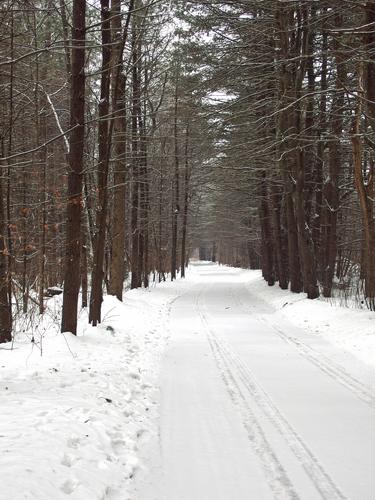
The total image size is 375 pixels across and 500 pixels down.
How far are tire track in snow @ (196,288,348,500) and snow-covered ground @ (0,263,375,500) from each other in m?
0.02

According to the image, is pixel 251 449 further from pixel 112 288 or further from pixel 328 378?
pixel 112 288

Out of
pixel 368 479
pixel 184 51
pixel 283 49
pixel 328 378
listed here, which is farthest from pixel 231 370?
pixel 184 51

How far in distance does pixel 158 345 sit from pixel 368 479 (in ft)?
21.5

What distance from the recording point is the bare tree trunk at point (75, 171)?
8.13 meters

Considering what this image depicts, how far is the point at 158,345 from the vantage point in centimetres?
1031

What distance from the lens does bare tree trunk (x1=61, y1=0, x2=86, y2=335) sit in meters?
8.13

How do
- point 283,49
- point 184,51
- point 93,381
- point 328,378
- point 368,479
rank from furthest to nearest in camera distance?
point 184,51, point 283,49, point 328,378, point 93,381, point 368,479

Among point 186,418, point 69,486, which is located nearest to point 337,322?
point 186,418

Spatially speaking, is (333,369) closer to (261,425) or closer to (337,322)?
(261,425)

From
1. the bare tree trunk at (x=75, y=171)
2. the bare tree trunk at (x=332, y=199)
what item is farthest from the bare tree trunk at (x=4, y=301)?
the bare tree trunk at (x=332, y=199)

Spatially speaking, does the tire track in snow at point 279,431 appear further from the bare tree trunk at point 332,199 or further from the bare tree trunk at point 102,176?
the bare tree trunk at point 332,199

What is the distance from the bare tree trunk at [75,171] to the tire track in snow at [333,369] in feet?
14.7

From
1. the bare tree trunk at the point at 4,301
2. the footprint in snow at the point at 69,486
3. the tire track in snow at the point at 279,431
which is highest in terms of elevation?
the bare tree trunk at the point at 4,301

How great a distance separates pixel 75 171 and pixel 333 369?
5.52 metres
